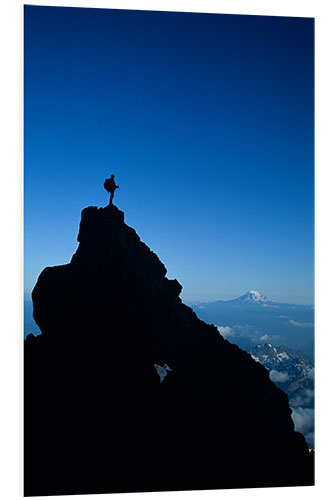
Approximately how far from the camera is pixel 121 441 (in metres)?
9.49

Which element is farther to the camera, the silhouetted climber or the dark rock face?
the silhouetted climber

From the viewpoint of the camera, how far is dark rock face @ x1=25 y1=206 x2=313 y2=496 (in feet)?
30.0

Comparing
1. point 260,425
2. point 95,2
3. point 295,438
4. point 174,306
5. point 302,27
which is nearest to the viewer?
point 95,2

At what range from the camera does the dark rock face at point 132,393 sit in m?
9.15

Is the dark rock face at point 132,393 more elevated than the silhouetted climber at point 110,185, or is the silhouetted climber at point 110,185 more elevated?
the silhouetted climber at point 110,185

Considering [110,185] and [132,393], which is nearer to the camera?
[132,393]

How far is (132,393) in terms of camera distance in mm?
10461

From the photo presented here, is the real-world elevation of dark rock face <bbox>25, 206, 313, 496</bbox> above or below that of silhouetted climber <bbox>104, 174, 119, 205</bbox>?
below

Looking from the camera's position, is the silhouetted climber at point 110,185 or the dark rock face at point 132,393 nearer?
the dark rock face at point 132,393
